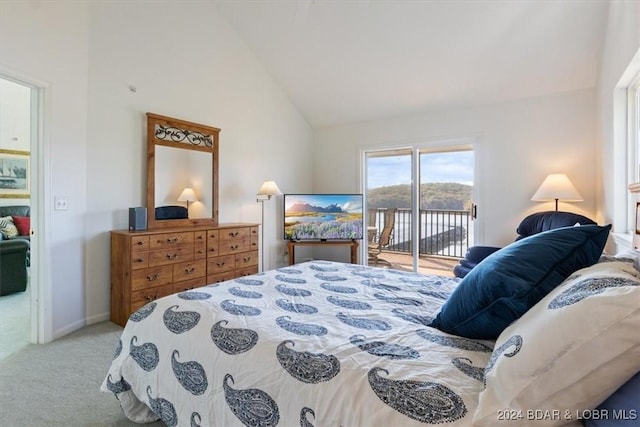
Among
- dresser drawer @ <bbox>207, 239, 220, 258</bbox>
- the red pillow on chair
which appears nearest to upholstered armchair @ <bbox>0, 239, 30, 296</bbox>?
the red pillow on chair

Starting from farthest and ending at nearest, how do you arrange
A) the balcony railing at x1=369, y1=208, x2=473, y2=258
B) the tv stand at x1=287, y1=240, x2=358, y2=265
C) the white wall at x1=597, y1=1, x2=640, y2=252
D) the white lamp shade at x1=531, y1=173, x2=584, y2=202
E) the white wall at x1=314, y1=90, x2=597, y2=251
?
the tv stand at x1=287, y1=240, x2=358, y2=265 < the balcony railing at x1=369, y1=208, x2=473, y2=258 < the white wall at x1=314, y1=90, x2=597, y2=251 < the white lamp shade at x1=531, y1=173, x2=584, y2=202 < the white wall at x1=597, y1=1, x2=640, y2=252

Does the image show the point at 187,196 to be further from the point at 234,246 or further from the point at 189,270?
the point at 189,270

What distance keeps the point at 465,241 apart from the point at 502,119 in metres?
1.65

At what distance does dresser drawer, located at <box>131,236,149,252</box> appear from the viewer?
9.57ft

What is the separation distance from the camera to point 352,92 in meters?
4.61

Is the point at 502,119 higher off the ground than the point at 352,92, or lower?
lower

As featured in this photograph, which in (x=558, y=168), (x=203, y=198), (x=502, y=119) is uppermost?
(x=502, y=119)

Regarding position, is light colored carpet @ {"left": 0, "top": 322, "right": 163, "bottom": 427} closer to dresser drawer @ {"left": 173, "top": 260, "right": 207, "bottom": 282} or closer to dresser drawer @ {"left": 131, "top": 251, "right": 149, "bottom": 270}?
dresser drawer @ {"left": 131, "top": 251, "right": 149, "bottom": 270}

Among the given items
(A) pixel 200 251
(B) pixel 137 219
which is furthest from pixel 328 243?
(B) pixel 137 219

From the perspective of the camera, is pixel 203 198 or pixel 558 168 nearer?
pixel 558 168

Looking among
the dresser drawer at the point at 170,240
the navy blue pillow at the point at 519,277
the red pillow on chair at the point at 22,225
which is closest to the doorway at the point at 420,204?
the dresser drawer at the point at 170,240

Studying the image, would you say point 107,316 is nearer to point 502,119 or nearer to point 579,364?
point 579,364

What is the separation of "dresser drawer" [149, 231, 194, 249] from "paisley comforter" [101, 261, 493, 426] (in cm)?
155

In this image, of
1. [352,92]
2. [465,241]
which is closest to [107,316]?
[352,92]
